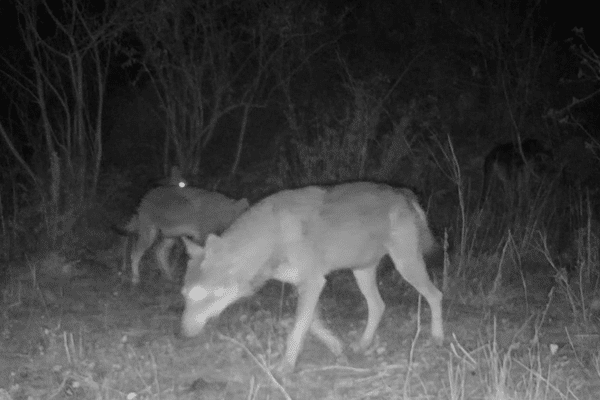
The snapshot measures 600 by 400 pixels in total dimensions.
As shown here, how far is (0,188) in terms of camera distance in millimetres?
18234

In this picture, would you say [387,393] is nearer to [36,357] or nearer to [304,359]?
[304,359]

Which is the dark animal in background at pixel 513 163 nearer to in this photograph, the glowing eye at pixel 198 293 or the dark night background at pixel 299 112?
the dark night background at pixel 299 112

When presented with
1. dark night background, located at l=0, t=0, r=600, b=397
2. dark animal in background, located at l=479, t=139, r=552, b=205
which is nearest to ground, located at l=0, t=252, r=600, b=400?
dark night background, located at l=0, t=0, r=600, b=397

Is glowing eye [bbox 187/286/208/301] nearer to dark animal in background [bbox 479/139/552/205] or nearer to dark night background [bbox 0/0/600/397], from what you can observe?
dark night background [bbox 0/0/600/397]

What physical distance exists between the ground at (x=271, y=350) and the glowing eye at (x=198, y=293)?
55 centimetres

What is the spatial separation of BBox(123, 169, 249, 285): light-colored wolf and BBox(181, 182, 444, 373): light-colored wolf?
3.64 m

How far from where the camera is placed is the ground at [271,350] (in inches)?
300

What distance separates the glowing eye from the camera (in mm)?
8602

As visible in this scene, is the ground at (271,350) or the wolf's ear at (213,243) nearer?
the ground at (271,350)

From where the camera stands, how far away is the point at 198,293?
860 centimetres

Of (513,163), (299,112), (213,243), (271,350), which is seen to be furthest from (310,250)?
(299,112)

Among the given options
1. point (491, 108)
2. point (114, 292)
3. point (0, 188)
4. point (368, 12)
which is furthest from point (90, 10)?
point (491, 108)

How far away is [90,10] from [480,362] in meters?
9.88

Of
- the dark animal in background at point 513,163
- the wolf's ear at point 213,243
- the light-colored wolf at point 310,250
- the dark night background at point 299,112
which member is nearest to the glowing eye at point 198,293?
the light-colored wolf at point 310,250
